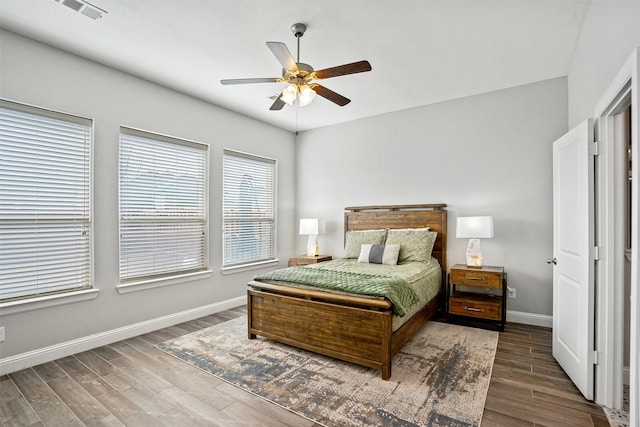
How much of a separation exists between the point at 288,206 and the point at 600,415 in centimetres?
460

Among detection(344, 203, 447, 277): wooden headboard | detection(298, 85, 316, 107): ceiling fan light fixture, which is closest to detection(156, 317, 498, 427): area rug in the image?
detection(344, 203, 447, 277): wooden headboard

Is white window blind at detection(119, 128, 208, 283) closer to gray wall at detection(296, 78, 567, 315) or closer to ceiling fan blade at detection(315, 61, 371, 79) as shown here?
gray wall at detection(296, 78, 567, 315)

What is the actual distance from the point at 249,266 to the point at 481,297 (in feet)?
10.5

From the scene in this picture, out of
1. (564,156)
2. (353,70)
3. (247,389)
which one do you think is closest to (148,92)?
(353,70)

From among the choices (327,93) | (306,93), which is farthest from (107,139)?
(327,93)

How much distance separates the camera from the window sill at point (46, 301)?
2.60m

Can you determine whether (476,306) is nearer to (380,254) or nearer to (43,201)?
(380,254)

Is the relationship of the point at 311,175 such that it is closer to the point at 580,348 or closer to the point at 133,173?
the point at 133,173

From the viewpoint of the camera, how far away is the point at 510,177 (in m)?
3.90

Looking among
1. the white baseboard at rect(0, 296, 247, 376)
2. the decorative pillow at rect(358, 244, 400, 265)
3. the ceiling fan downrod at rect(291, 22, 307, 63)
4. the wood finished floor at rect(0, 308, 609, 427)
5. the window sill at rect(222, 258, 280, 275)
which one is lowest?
the wood finished floor at rect(0, 308, 609, 427)

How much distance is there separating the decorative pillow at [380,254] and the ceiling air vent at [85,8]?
3588 mm

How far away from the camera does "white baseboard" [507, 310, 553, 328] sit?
3.64 metres

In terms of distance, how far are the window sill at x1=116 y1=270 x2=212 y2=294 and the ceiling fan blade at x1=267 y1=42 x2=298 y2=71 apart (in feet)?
9.10

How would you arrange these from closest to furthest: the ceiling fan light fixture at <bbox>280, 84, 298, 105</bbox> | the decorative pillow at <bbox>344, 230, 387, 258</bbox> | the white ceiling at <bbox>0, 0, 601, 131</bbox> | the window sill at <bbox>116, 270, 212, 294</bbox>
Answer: the white ceiling at <bbox>0, 0, 601, 131</bbox> → the ceiling fan light fixture at <bbox>280, 84, 298, 105</bbox> → the window sill at <bbox>116, 270, 212, 294</bbox> → the decorative pillow at <bbox>344, 230, 387, 258</bbox>
